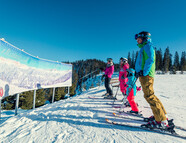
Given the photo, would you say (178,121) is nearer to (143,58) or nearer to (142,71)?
(142,71)

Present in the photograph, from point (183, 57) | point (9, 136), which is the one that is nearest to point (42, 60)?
point (9, 136)

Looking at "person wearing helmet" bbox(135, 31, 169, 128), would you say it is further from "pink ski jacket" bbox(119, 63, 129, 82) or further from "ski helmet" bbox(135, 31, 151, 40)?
"pink ski jacket" bbox(119, 63, 129, 82)

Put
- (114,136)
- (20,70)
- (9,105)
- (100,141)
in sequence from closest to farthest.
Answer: (100,141) → (114,136) → (20,70) → (9,105)

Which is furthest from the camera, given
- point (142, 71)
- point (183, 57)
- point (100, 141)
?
point (183, 57)

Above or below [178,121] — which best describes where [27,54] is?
above

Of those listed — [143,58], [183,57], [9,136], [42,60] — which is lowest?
[9,136]

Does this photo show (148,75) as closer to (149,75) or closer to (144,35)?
(149,75)

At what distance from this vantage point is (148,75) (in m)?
2.49

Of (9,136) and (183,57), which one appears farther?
(183,57)

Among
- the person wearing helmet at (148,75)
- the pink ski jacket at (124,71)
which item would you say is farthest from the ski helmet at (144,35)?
the pink ski jacket at (124,71)

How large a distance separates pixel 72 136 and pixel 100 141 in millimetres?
595

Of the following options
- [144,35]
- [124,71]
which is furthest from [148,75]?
[124,71]

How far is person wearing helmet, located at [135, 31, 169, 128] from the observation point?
2291 mm

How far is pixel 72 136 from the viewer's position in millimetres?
2127
